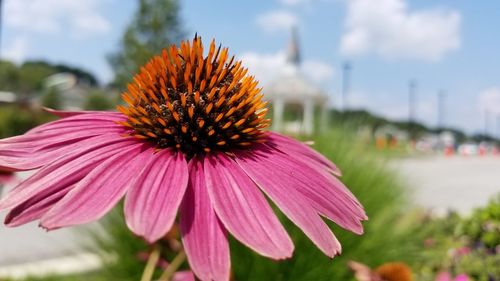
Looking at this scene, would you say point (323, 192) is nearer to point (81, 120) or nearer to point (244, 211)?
point (244, 211)

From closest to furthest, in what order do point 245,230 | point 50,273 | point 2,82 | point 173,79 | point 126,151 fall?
point 245,230 → point 126,151 → point 173,79 → point 50,273 → point 2,82

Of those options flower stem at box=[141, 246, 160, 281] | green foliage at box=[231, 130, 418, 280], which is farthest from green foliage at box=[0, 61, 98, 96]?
flower stem at box=[141, 246, 160, 281]

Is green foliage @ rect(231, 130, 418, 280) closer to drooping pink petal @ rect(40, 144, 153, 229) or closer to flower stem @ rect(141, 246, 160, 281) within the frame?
flower stem @ rect(141, 246, 160, 281)

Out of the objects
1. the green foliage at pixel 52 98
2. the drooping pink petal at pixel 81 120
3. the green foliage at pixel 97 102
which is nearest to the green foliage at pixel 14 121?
the green foliage at pixel 52 98

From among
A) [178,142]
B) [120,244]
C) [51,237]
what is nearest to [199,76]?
[178,142]

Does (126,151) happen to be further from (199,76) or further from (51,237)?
(51,237)

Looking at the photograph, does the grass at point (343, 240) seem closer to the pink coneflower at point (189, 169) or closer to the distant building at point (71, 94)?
the pink coneflower at point (189, 169)
